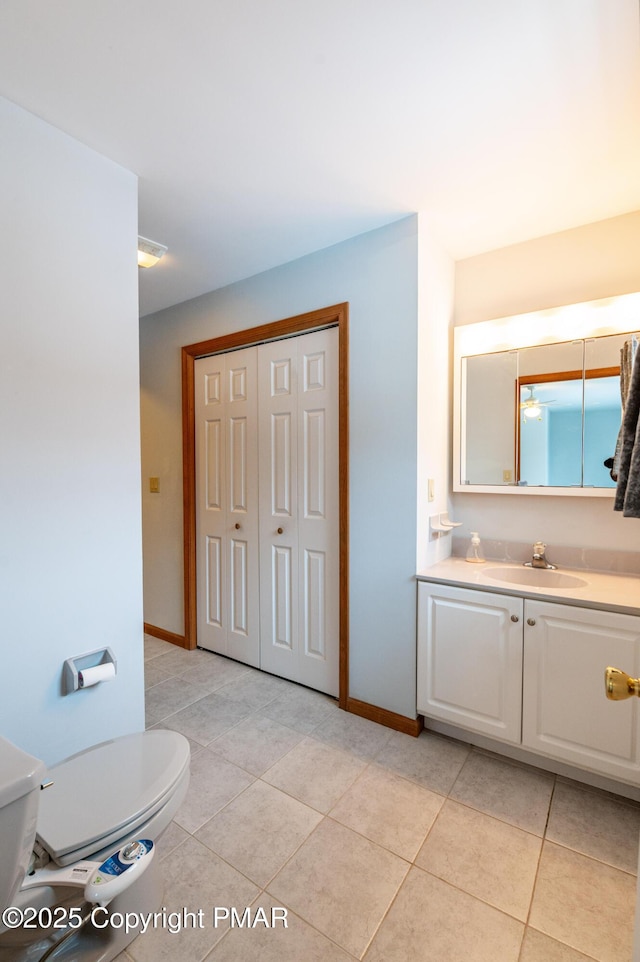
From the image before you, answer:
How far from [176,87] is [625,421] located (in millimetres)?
1551

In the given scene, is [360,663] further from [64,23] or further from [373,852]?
[64,23]

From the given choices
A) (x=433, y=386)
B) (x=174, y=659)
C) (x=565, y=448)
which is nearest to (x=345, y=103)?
(x=433, y=386)

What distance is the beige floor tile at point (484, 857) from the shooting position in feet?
4.09

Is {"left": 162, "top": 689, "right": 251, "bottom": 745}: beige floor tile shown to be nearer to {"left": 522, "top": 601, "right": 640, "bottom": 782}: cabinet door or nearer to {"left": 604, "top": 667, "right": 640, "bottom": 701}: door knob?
{"left": 522, "top": 601, "right": 640, "bottom": 782}: cabinet door

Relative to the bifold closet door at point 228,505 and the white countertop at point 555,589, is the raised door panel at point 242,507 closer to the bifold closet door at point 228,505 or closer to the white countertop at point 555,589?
the bifold closet door at point 228,505

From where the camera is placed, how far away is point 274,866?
52.3 inches

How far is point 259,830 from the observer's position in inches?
57.7

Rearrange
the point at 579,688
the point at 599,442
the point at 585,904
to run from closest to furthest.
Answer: the point at 585,904 < the point at 579,688 < the point at 599,442

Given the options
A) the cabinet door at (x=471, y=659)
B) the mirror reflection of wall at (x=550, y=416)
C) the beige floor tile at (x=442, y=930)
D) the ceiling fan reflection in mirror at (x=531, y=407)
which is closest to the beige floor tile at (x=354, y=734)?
the cabinet door at (x=471, y=659)

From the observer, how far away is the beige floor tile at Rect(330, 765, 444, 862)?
143 centimetres

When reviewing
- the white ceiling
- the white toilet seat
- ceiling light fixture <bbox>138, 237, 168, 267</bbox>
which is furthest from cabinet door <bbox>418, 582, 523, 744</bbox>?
ceiling light fixture <bbox>138, 237, 168, 267</bbox>

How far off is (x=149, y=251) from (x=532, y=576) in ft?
8.13

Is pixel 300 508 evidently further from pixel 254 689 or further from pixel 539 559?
pixel 539 559

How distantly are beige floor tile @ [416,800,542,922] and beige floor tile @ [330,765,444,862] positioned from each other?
43 mm
